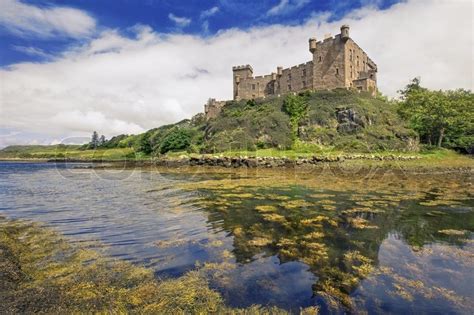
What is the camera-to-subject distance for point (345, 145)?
5528 centimetres

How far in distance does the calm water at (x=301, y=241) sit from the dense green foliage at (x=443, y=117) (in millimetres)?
41285

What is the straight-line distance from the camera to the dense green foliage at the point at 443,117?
177 ft

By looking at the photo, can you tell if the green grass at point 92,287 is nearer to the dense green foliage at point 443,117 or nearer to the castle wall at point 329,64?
the dense green foliage at point 443,117

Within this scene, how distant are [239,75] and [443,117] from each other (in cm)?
5828

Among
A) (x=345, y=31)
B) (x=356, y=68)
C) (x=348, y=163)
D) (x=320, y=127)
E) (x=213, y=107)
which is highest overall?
(x=345, y=31)

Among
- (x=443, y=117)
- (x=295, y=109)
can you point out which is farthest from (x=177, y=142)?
(x=443, y=117)

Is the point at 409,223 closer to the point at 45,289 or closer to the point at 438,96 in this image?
the point at 45,289

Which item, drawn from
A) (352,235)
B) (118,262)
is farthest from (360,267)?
(118,262)

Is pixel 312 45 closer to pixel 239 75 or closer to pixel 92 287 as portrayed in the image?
pixel 239 75

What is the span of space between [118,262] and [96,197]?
48.2 ft

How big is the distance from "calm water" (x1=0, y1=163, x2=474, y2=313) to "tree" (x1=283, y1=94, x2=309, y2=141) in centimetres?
4588

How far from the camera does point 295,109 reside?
2704 inches

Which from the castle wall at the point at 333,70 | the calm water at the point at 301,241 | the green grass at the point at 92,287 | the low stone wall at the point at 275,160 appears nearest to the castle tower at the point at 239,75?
the castle wall at the point at 333,70

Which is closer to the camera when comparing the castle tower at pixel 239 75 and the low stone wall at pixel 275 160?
the low stone wall at pixel 275 160
